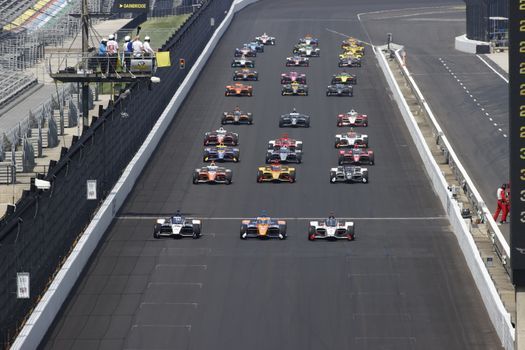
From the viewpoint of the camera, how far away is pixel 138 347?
51719 mm

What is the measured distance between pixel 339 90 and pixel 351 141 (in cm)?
1720

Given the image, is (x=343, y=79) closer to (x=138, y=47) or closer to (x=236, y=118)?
(x=236, y=118)

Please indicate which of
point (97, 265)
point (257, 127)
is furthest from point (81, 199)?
point (257, 127)

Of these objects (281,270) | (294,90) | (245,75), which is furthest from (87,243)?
(245,75)

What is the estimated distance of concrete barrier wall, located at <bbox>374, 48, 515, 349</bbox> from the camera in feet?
168

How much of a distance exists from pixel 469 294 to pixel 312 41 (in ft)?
230

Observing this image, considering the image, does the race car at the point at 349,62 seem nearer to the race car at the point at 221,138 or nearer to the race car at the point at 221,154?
the race car at the point at 221,138

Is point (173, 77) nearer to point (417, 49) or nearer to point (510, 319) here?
point (417, 49)

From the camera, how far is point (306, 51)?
395ft

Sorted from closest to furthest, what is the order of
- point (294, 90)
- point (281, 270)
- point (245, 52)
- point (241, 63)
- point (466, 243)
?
Result: point (281, 270) → point (466, 243) → point (294, 90) → point (241, 63) → point (245, 52)

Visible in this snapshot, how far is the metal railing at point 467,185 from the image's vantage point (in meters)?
60.1

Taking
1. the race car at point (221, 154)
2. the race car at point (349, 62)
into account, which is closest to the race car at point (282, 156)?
the race car at point (221, 154)

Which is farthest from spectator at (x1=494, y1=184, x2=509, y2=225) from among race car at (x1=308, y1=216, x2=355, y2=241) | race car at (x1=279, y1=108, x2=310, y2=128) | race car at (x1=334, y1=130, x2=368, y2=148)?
race car at (x1=279, y1=108, x2=310, y2=128)

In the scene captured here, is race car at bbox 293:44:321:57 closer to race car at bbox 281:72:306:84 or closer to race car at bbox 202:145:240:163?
race car at bbox 281:72:306:84
